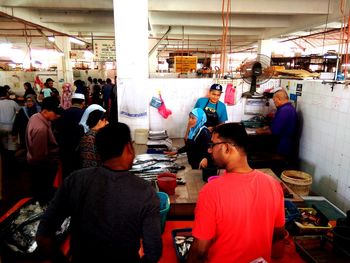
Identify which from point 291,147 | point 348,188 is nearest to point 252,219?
point 348,188

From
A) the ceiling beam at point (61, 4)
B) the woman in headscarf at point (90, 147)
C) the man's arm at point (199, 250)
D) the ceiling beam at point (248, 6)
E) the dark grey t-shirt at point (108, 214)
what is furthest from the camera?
the ceiling beam at point (248, 6)

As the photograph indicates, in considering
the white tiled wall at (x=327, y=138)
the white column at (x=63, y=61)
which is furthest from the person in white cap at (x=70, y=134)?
the white column at (x=63, y=61)

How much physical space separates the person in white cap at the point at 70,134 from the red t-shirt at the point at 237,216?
2729 millimetres

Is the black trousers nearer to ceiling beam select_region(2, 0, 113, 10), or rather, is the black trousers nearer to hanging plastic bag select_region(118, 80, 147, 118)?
hanging plastic bag select_region(118, 80, 147, 118)

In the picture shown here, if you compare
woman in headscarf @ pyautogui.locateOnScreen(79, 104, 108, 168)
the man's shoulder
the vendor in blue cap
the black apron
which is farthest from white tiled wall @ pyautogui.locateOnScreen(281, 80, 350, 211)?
woman in headscarf @ pyautogui.locateOnScreen(79, 104, 108, 168)

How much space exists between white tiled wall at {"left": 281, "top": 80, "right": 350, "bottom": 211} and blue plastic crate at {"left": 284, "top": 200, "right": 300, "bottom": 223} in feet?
5.57

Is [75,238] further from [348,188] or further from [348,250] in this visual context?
[348,188]

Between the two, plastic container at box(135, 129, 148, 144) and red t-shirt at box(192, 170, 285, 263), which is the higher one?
red t-shirt at box(192, 170, 285, 263)

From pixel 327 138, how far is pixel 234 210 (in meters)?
3.49

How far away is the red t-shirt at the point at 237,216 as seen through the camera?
60.6 inches

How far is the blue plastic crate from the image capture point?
2.49 m

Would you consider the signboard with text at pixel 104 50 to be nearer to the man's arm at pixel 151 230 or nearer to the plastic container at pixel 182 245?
the plastic container at pixel 182 245

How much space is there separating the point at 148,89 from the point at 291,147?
2810 mm

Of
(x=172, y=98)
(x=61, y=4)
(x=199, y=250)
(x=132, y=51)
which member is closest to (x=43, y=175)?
(x=132, y=51)
